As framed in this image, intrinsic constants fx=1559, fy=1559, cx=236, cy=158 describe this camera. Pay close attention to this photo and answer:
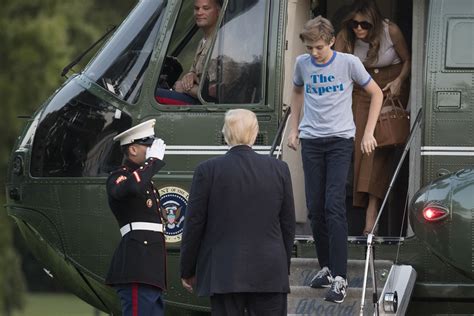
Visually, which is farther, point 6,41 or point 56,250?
point 6,41

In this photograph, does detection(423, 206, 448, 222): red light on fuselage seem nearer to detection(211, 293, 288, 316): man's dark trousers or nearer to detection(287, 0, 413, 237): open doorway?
detection(287, 0, 413, 237): open doorway

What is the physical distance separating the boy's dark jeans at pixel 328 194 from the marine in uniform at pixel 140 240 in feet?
3.42

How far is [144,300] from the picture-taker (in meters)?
9.54

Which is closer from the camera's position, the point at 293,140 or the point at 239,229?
the point at 239,229

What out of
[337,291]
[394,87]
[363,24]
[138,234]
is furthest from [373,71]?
[138,234]

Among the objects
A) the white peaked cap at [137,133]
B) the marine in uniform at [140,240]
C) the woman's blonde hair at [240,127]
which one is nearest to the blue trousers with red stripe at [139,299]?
the marine in uniform at [140,240]

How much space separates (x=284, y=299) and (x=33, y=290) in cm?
3402

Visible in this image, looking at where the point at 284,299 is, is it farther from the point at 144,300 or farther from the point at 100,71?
the point at 100,71

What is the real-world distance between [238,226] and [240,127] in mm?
548

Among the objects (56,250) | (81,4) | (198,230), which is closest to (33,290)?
(81,4)

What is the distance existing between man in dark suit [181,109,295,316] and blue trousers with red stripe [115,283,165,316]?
3.00ft

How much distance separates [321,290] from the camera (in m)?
10.1

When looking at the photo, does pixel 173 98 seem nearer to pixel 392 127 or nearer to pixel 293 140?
pixel 293 140

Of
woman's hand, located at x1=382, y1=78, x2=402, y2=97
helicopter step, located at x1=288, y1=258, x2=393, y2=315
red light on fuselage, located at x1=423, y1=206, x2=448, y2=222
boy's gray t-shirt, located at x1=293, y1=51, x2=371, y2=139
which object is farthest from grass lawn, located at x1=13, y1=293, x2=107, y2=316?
red light on fuselage, located at x1=423, y1=206, x2=448, y2=222
